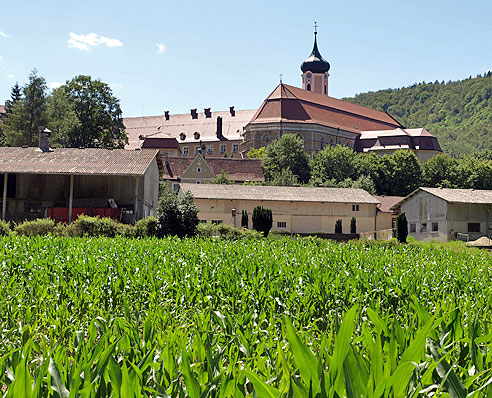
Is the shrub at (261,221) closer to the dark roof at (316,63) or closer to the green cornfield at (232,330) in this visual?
the green cornfield at (232,330)

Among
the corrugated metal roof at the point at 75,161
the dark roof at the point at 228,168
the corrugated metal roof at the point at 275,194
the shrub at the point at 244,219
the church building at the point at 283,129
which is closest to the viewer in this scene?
the corrugated metal roof at the point at 75,161

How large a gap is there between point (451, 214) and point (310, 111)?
66.1 metres

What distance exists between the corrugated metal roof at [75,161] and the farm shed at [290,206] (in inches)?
541

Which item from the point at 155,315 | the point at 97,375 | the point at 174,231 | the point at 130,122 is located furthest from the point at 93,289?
the point at 130,122

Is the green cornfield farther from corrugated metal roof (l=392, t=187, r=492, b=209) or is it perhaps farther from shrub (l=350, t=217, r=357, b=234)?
shrub (l=350, t=217, r=357, b=234)

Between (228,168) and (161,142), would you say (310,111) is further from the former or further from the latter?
(228,168)

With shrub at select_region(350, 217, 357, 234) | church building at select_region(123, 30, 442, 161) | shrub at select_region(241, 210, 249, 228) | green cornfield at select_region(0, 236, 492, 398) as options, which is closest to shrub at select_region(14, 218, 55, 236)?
green cornfield at select_region(0, 236, 492, 398)

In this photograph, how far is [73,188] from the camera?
40.0 meters

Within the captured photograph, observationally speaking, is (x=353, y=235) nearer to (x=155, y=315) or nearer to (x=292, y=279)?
(x=292, y=279)

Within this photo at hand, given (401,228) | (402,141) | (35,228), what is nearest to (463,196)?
(401,228)

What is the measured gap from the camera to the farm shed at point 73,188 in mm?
38375

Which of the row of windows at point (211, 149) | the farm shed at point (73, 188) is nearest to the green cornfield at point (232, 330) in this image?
the farm shed at point (73, 188)

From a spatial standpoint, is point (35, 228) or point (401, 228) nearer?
point (35, 228)

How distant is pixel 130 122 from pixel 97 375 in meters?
131
